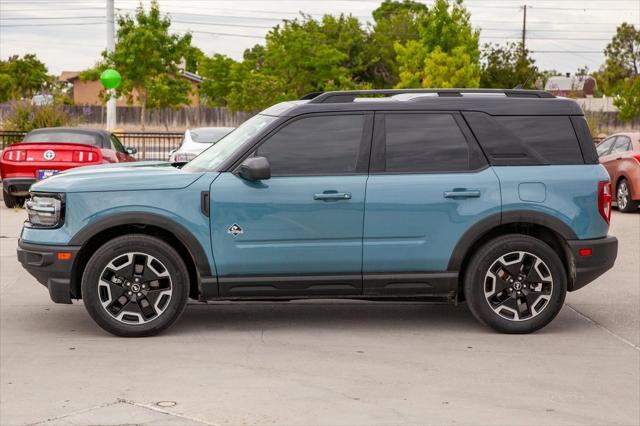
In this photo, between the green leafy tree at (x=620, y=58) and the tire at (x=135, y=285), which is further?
the green leafy tree at (x=620, y=58)

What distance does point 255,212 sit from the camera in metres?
7.75

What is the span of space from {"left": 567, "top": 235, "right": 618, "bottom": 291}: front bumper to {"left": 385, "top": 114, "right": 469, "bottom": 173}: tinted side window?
1.06 meters

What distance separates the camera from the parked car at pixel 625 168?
61.3 feet

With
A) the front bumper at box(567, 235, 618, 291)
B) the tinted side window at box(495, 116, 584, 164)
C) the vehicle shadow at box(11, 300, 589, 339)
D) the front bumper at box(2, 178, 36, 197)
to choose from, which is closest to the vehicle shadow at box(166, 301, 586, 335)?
the vehicle shadow at box(11, 300, 589, 339)

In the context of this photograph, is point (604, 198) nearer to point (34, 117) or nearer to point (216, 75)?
point (34, 117)

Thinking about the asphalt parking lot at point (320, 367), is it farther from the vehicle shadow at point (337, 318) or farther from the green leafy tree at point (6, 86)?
the green leafy tree at point (6, 86)

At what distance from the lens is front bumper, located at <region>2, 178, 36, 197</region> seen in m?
17.5

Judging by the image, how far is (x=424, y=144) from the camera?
801 centimetres

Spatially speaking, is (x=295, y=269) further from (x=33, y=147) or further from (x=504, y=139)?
(x=33, y=147)

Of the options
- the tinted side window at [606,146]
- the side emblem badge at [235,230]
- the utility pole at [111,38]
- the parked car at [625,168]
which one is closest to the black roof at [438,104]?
the side emblem badge at [235,230]

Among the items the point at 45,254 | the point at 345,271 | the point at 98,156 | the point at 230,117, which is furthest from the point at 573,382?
the point at 230,117

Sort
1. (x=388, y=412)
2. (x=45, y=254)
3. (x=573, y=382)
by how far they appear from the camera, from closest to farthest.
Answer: (x=388, y=412) < (x=573, y=382) < (x=45, y=254)

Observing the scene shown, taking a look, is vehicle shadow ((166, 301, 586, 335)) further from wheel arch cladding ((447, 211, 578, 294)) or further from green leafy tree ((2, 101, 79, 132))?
green leafy tree ((2, 101, 79, 132))

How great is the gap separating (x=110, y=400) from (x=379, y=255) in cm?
258
